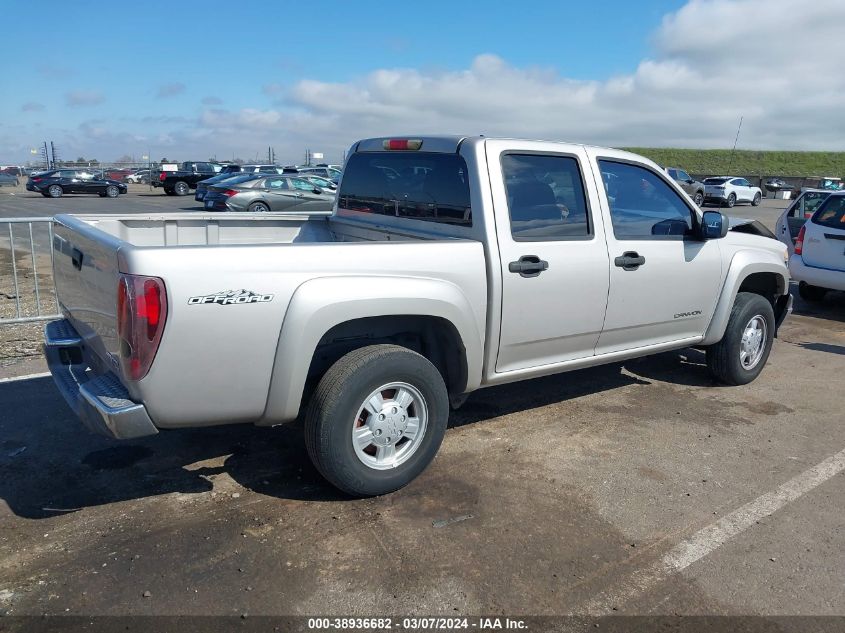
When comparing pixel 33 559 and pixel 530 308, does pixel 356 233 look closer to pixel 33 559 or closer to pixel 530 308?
pixel 530 308

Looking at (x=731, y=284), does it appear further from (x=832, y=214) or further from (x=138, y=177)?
(x=138, y=177)

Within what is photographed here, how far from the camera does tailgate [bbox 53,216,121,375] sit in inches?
124

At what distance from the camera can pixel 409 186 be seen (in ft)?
15.0

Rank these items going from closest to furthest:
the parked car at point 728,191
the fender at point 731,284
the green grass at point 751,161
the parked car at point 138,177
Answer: the fender at point 731,284 < the parked car at point 728,191 < the parked car at point 138,177 < the green grass at point 751,161

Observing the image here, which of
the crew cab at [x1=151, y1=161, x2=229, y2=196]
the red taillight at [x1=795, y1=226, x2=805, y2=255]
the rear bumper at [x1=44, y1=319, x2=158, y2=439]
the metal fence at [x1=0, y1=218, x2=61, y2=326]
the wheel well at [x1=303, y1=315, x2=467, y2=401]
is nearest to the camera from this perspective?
the rear bumper at [x1=44, y1=319, x2=158, y2=439]

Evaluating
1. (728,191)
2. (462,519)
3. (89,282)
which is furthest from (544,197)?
(728,191)

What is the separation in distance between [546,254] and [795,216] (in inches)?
323

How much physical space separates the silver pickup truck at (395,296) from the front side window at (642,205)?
0.05ft

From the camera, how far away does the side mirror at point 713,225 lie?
493 cm

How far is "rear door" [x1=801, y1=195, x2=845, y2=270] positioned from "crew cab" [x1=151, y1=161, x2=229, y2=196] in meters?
31.1

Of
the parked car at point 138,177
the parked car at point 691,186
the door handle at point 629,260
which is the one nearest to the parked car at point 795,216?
the door handle at point 629,260

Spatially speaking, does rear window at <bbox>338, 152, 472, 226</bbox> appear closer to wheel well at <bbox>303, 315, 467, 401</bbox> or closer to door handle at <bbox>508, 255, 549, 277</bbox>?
door handle at <bbox>508, 255, 549, 277</bbox>

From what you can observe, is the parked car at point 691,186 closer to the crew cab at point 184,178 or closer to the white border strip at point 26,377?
the crew cab at point 184,178

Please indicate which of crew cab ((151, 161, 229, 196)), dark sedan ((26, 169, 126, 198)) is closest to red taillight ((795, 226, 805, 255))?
crew cab ((151, 161, 229, 196))
